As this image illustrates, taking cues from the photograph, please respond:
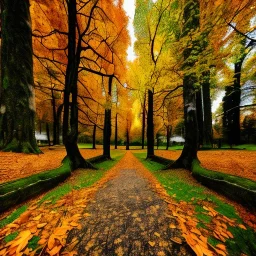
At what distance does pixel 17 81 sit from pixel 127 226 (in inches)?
220

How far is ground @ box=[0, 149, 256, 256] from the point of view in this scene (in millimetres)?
1651

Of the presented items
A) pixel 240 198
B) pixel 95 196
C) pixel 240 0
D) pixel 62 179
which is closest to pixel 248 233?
pixel 240 198

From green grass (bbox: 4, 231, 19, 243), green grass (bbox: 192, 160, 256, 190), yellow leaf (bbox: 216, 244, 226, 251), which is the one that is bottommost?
yellow leaf (bbox: 216, 244, 226, 251)

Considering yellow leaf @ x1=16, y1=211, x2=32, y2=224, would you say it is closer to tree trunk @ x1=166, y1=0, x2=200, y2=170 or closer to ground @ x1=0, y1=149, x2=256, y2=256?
ground @ x1=0, y1=149, x2=256, y2=256

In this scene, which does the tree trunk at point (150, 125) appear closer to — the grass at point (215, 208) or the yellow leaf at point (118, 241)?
the grass at point (215, 208)

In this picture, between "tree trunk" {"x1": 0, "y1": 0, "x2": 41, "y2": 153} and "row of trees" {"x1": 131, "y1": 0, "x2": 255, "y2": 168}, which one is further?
"tree trunk" {"x1": 0, "y1": 0, "x2": 41, "y2": 153}

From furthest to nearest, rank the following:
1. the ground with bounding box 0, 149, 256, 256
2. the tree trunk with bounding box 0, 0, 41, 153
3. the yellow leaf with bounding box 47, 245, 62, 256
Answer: the tree trunk with bounding box 0, 0, 41, 153 < the ground with bounding box 0, 149, 256, 256 < the yellow leaf with bounding box 47, 245, 62, 256

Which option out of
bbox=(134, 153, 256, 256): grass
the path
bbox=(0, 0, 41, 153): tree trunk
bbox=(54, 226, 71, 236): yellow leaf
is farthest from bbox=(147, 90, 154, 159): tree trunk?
bbox=(54, 226, 71, 236): yellow leaf

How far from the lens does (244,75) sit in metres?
15.4

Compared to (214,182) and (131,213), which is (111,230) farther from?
(214,182)

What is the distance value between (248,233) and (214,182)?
160 centimetres

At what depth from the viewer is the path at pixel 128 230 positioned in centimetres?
163

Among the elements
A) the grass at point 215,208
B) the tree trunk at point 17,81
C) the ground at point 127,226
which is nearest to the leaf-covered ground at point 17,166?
the tree trunk at point 17,81

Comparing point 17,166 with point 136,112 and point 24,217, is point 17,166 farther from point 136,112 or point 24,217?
point 136,112
